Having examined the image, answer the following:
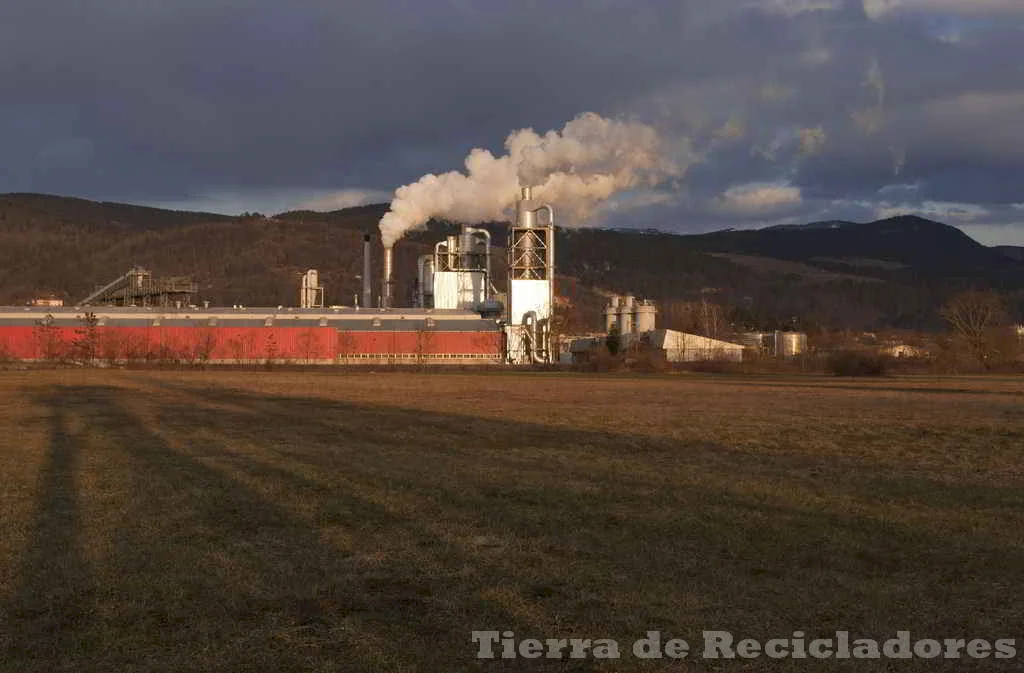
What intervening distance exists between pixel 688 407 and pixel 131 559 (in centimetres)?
2835

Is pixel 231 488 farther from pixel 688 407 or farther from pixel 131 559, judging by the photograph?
pixel 688 407

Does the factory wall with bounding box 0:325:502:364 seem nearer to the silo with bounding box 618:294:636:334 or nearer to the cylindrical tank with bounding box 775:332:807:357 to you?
the silo with bounding box 618:294:636:334

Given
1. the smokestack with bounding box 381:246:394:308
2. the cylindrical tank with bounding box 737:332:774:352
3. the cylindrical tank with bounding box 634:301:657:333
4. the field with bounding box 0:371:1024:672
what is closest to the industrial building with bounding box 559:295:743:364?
the cylindrical tank with bounding box 634:301:657:333

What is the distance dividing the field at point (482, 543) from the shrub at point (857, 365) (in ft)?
166

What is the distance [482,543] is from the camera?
12023 millimetres

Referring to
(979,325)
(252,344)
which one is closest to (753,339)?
(979,325)

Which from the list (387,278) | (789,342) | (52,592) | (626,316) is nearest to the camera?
(52,592)

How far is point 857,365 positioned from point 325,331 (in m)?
48.9

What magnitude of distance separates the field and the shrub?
50.6 m

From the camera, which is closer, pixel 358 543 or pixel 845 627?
pixel 845 627

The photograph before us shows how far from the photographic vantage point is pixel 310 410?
34.7 meters

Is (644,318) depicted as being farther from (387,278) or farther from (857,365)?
(857,365)

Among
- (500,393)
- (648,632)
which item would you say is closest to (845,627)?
(648,632)

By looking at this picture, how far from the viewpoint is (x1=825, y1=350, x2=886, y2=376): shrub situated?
7538 centimetres
